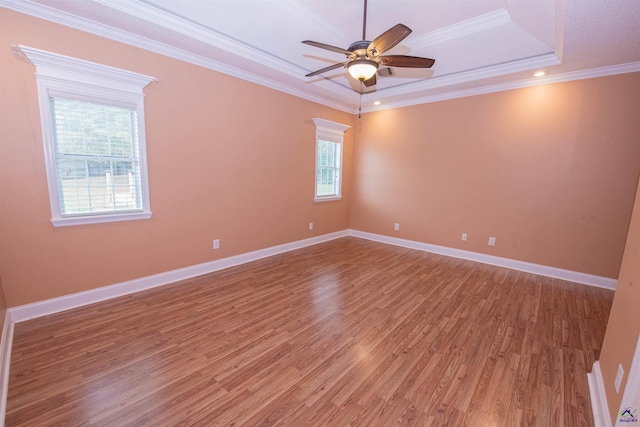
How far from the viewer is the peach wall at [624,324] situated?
1394 mm

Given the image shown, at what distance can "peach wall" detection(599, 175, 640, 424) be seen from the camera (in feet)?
4.57

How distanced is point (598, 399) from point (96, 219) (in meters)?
4.22

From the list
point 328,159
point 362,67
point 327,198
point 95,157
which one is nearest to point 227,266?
point 95,157

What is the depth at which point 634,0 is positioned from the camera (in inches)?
77.1

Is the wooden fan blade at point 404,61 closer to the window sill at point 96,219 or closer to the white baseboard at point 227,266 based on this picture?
the window sill at point 96,219

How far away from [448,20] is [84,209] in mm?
4133

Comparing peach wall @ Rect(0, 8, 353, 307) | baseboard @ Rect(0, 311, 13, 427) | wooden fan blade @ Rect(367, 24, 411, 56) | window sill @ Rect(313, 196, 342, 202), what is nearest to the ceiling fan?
wooden fan blade @ Rect(367, 24, 411, 56)

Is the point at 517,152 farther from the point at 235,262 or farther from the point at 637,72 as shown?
the point at 235,262

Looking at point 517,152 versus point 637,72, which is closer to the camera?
point 637,72

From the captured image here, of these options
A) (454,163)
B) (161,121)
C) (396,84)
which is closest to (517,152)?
(454,163)

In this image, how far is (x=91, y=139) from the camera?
2.58 meters

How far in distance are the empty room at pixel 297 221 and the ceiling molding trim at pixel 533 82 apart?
0.02 metres

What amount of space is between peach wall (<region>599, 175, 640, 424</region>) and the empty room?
21mm

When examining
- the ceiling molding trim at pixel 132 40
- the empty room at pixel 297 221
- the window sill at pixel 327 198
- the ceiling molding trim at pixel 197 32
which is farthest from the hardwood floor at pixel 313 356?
the ceiling molding trim at pixel 197 32
